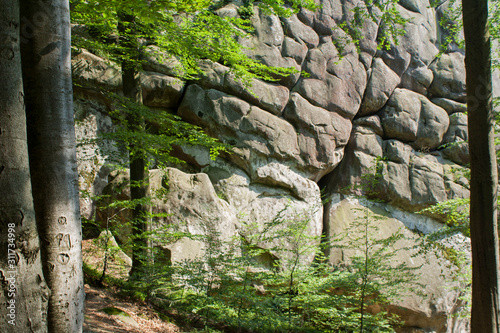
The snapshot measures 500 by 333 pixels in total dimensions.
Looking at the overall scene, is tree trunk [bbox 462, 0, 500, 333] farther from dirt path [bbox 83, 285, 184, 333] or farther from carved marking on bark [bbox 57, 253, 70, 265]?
carved marking on bark [bbox 57, 253, 70, 265]

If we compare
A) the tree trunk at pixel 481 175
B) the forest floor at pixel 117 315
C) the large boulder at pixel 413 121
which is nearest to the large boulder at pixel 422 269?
the large boulder at pixel 413 121

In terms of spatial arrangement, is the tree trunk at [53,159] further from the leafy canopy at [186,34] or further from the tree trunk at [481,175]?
the tree trunk at [481,175]

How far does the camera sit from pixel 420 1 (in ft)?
51.1

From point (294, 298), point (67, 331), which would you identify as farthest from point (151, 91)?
point (67, 331)

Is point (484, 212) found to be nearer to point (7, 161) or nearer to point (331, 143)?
point (7, 161)

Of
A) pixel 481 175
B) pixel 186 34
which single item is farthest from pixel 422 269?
pixel 186 34

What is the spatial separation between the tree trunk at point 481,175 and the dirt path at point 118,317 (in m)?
4.42

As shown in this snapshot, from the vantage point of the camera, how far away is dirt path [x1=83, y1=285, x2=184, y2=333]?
14.6 ft

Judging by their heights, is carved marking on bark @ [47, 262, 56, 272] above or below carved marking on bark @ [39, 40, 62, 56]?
below

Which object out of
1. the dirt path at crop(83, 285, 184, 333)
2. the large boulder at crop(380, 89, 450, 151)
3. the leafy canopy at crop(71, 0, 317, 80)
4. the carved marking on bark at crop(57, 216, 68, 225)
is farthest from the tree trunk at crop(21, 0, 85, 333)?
the large boulder at crop(380, 89, 450, 151)

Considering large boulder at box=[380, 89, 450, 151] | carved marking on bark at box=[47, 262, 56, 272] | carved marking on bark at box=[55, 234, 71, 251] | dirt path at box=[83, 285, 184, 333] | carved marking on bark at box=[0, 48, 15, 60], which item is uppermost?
large boulder at box=[380, 89, 450, 151]

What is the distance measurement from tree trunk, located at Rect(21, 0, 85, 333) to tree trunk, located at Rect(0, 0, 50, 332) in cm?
28

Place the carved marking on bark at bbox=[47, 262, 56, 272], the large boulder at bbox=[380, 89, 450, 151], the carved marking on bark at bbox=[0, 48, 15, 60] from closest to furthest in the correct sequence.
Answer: the carved marking on bark at bbox=[0, 48, 15, 60], the carved marking on bark at bbox=[47, 262, 56, 272], the large boulder at bbox=[380, 89, 450, 151]

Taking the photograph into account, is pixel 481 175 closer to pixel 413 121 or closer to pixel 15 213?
pixel 15 213
